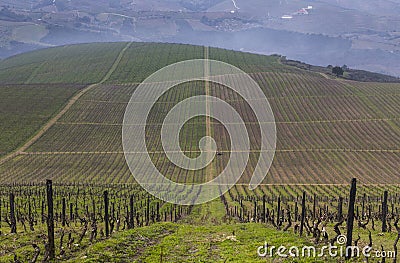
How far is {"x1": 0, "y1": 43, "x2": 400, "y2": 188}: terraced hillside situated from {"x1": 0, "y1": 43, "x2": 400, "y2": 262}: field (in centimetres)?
19

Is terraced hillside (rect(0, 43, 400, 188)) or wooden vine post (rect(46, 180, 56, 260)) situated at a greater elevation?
wooden vine post (rect(46, 180, 56, 260))

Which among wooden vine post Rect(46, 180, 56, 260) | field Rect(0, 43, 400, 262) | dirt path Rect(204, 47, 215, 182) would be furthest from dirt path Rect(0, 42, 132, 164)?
wooden vine post Rect(46, 180, 56, 260)

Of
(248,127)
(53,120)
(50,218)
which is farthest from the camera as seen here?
(53,120)

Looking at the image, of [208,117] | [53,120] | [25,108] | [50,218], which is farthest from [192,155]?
[50,218]

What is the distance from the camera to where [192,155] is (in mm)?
59875

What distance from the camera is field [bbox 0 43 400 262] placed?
19484 millimetres

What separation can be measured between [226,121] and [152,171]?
26162mm

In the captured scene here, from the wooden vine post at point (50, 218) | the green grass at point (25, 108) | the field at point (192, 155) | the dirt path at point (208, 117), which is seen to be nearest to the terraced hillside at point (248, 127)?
the field at point (192, 155)

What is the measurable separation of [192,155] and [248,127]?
1575 cm

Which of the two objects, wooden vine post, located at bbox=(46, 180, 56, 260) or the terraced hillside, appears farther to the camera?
the terraced hillside

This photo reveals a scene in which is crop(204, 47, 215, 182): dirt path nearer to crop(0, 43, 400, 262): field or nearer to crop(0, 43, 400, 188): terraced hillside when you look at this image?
crop(0, 43, 400, 262): field

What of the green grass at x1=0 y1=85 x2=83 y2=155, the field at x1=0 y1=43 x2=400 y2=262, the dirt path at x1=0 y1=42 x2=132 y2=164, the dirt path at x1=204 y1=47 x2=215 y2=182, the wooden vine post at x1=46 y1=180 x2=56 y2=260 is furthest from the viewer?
the green grass at x1=0 y1=85 x2=83 y2=155

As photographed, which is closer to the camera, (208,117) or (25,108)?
(208,117)

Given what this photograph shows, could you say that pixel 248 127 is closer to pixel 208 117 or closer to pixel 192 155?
pixel 208 117
